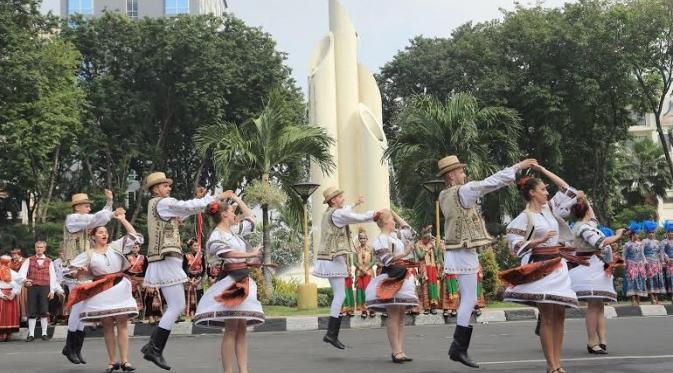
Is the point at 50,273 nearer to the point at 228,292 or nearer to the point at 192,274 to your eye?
the point at 192,274

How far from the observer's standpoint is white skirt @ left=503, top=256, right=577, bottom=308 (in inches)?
337

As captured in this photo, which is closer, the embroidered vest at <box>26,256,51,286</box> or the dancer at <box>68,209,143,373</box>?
the dancer at <box>68,209,143,373</box>

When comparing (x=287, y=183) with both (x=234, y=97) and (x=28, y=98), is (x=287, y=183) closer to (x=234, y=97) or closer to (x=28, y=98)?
(x=28, y=98)

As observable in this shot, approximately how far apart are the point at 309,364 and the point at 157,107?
34756 millimetres

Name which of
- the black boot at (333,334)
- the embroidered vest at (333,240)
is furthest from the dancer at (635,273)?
the black boot at (333,334)

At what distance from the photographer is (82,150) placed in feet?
138

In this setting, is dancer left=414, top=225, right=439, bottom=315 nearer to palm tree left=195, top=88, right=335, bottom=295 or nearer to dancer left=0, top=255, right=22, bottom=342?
palm tree left=195, top=88, right=335, bottom=295

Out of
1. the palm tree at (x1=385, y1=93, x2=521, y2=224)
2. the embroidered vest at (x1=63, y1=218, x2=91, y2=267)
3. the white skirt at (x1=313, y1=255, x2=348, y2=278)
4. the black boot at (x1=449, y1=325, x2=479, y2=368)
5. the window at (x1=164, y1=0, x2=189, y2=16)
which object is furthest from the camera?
the window at (x1=164, y1=0, x2=189, y2=16)

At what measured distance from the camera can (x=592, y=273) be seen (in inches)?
438

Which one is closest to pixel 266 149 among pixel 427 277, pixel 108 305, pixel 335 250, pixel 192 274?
pixel 192 274

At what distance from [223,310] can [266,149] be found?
1657 centimetres

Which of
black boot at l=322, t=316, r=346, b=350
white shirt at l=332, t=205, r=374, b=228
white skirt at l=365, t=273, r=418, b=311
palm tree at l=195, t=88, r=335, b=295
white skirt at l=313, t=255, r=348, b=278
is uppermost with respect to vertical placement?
palm tree at l=195, t=88, r=335, b=295

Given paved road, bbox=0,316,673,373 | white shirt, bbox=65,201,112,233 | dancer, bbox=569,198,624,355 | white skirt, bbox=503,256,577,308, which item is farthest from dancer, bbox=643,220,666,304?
white shirt, bbox=65,201,112,233

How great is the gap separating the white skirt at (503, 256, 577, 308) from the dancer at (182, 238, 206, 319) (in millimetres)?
11391
